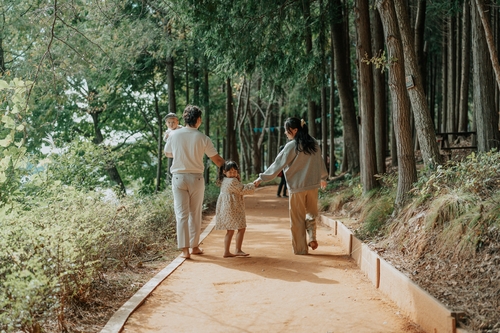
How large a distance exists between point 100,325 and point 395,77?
6650 millimetres

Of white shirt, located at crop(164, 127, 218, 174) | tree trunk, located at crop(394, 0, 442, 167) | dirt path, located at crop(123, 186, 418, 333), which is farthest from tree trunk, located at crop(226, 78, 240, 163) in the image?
white shirt, located at crop(164, 127, 218, 174)

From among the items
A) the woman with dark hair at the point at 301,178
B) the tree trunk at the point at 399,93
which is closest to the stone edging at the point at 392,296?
the woman with dark hair at the point at 301,178

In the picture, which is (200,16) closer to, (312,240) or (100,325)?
(312,240)

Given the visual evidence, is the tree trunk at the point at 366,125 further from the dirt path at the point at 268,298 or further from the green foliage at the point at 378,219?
the dirt path at the point at 268,298

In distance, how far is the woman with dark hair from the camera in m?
8.58

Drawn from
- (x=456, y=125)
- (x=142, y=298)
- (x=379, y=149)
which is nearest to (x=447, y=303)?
(x=142, y=298)

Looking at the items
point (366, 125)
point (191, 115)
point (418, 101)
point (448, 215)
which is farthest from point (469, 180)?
point (366, 125)

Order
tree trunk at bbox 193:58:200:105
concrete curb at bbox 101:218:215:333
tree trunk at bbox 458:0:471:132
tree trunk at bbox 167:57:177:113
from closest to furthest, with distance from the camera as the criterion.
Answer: concrete curb at bbox 101:218:215:333
tree trunk at bbox 458:0:471:132
tree trunk at bbox 167:57:177:113
tree trunk at bbox 193:58:200:105

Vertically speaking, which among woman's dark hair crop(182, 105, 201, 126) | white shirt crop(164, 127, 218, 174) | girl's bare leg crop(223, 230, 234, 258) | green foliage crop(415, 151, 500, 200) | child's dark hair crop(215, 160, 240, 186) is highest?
woman's dark hair crop(182, 105, 201, 126)

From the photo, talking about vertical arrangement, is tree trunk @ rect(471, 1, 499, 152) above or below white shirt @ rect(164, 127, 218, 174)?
above

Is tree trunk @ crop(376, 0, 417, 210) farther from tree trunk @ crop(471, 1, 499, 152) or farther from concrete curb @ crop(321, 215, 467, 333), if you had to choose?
tree trunk @ crop(471, 1, 499, 152)

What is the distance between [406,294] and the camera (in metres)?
5.50

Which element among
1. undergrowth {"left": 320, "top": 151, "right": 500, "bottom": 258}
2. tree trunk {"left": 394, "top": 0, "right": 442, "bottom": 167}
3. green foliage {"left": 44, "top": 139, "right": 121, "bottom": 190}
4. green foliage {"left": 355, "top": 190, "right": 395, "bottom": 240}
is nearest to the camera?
undergrowth {"left": 320, "top": 151, "right": 500, "bottom": 258}

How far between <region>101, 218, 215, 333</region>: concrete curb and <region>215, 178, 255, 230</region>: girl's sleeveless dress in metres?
0.88
